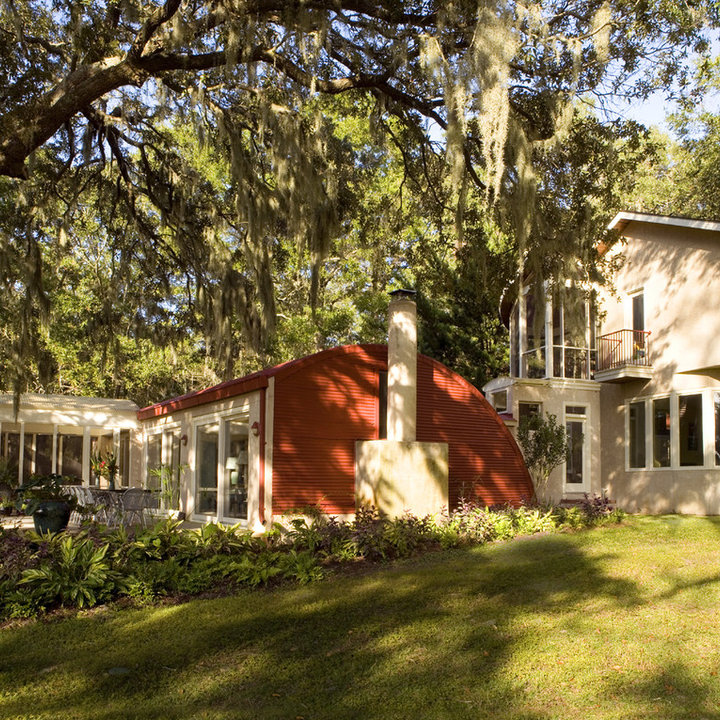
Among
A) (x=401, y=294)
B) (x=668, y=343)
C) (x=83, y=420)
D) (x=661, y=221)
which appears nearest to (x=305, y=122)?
(x=401, y=294)

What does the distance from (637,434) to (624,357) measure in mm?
1597

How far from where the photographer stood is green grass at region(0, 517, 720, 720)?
502cm

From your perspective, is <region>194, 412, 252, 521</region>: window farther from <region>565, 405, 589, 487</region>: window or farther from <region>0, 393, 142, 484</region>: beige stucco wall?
<region>565, 405, 589, 487</region>: window

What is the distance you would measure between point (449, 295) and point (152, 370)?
34.5ft

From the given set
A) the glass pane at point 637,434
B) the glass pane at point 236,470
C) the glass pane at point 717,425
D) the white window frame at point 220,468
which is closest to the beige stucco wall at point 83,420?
the white window frame at point 220,468

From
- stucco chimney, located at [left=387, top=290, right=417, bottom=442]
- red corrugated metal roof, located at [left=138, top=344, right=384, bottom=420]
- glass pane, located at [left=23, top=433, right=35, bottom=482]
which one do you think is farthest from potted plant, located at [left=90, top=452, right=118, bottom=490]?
stucco chimney, located at [left=387, top=290, right=417, bottom=442]

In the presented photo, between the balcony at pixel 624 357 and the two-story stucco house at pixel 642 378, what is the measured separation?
0.07ft

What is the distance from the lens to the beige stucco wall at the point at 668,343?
1435 centimetres

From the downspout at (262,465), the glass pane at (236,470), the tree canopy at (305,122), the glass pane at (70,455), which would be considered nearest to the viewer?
the tree canopy at (305,122)

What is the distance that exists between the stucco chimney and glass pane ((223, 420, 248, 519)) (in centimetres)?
262

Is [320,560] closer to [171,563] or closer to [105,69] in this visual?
[171,563]

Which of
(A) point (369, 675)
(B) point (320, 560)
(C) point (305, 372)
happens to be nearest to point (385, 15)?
(C) point (305, 372)

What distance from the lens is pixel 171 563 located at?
822 centimetres

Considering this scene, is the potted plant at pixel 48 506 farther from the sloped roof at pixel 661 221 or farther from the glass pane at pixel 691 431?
the sloped roof at pixel 661 221
